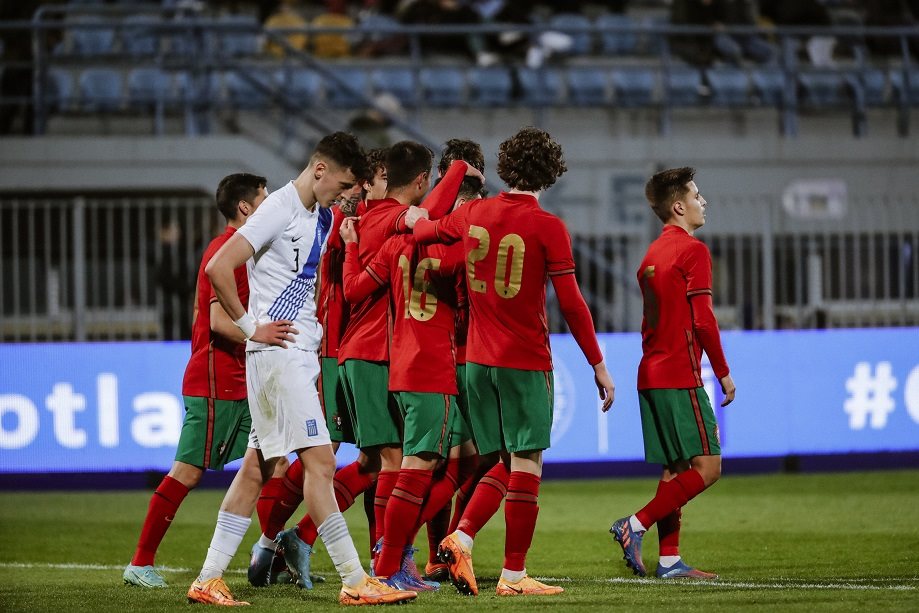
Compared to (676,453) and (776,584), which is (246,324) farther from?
(776,584)

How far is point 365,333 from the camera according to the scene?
6719mm

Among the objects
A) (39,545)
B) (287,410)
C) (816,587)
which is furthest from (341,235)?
(39,545)

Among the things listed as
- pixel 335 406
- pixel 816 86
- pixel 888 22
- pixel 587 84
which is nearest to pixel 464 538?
pixel 335 406

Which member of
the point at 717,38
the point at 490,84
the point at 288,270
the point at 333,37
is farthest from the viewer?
the point at 717,38

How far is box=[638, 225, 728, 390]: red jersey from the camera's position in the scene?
22.8 feet

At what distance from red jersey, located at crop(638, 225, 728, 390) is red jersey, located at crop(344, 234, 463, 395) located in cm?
112

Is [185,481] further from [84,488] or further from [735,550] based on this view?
[84,488]

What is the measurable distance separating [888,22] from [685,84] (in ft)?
10.8

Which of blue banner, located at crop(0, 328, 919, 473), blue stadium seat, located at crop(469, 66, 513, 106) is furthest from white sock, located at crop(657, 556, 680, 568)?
blue stadium seat, located at crop(469, 66, 513, 106)

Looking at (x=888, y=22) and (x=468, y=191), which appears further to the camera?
(x=888, y=22)

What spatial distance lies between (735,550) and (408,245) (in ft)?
9.68

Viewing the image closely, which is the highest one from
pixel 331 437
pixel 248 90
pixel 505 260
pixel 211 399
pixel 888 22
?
pixel 888 22

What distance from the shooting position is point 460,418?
22.7 ft

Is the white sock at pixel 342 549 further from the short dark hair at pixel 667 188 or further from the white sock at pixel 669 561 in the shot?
the short dark hair at pixel 667 188
